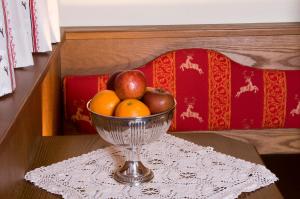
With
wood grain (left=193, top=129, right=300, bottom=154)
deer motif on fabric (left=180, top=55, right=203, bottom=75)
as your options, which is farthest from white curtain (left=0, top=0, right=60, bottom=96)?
wood grain (left=193, top=129, right=300, bottom=154)

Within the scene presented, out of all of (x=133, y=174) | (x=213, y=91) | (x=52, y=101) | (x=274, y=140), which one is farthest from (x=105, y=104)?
(x=274, y=140)

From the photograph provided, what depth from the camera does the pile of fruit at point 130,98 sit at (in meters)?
0.96

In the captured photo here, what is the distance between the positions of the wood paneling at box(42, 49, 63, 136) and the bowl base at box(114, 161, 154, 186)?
47 centimetres

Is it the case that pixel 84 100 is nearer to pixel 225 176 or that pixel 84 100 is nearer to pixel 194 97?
pixel 194 97

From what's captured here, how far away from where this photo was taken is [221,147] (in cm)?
121

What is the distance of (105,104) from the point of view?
0.97 meters

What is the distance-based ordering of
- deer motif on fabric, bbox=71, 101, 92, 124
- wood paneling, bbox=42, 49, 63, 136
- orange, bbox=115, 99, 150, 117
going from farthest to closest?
deer motif on fabric, bbox=71, 101, 92, 124 → wood paneling, bbox=42, 49, 63, 136 → orange, bbox=115, 99, 150, 117

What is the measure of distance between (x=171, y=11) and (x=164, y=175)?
83 centimetres

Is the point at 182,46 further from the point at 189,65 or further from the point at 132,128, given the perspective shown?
the point at 132,128

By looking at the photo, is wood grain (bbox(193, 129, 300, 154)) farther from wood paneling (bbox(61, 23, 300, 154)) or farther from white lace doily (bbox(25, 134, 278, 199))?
white lace doily (bbox(25, 134, 278, 199))

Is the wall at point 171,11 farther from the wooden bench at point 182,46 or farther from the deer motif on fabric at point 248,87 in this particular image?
the deer motif on fabric at point 248,87

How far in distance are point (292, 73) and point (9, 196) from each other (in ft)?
3.51

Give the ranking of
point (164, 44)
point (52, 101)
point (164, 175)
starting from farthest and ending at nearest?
point (164, 44)
point (52, 101)
point (164, 175)

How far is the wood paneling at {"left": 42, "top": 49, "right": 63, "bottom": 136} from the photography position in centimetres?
147
